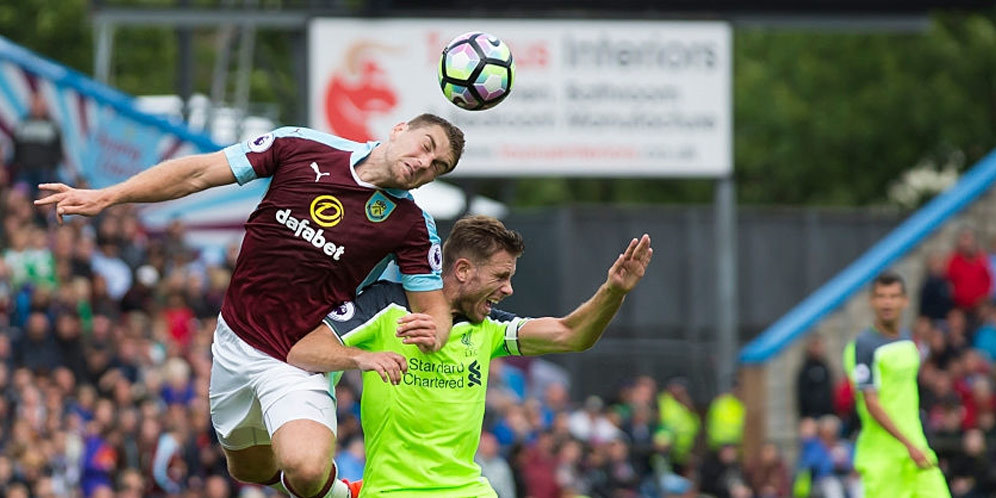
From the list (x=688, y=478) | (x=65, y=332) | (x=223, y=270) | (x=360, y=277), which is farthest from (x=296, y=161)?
(x=688, y=478)

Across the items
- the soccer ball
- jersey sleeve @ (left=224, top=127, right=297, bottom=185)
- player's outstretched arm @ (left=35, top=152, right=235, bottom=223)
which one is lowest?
player's outstretched arm @ (left=35, top=152, right=235, bottom=223)

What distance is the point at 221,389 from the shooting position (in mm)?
8438

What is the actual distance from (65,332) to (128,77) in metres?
20.1

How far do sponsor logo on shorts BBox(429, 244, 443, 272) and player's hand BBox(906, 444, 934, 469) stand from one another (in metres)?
4.49

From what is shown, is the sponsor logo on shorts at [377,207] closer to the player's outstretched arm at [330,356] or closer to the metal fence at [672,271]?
the player's outstretched arm at [330,356]

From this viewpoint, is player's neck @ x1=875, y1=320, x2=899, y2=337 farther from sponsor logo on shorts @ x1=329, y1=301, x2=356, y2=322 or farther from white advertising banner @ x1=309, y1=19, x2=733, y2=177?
white advertising banner @ x1=309, y1=19, x2=733, y2=177

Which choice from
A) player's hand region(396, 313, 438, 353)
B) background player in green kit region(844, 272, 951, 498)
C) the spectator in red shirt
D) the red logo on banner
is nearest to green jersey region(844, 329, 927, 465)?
background player in green kit region(844, 272, 951, 498)

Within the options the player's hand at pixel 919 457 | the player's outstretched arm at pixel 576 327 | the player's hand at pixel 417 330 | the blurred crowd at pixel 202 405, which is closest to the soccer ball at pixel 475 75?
the player's outstretched arm at pixel 576 327

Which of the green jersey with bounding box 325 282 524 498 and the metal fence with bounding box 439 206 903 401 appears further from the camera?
the metal fence with bounding box 439 206 903 401

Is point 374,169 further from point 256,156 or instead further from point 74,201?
point 74,201

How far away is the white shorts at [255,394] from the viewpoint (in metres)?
8.08

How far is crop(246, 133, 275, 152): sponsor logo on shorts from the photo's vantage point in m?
8.17

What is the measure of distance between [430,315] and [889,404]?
4896mm

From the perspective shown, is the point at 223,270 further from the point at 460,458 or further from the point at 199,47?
the point at 199,47
